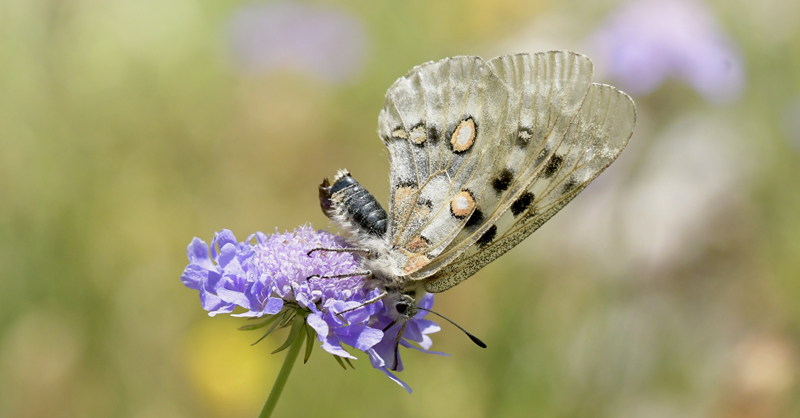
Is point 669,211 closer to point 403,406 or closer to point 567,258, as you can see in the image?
point 567,258

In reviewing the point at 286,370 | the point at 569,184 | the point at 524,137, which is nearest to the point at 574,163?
the point at 569,184

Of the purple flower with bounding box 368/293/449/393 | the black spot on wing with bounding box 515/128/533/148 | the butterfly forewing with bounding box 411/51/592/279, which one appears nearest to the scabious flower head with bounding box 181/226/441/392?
the purple flower with bounding box 368/293/449/393

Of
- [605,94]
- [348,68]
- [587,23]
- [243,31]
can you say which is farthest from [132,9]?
[605,94]

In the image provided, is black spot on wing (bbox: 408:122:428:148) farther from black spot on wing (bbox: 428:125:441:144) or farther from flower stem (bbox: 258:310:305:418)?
flower stem (bbox: 258:310:305:418)

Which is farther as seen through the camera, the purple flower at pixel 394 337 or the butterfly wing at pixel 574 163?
the butterfly wing at pixel 574 163

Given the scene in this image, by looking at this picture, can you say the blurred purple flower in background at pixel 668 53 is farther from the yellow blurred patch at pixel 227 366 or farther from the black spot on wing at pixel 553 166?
the yellow blurred patch at pixel 227 366

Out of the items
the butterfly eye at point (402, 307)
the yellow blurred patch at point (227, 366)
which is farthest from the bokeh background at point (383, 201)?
the butterfly eye at point (402, 307)
